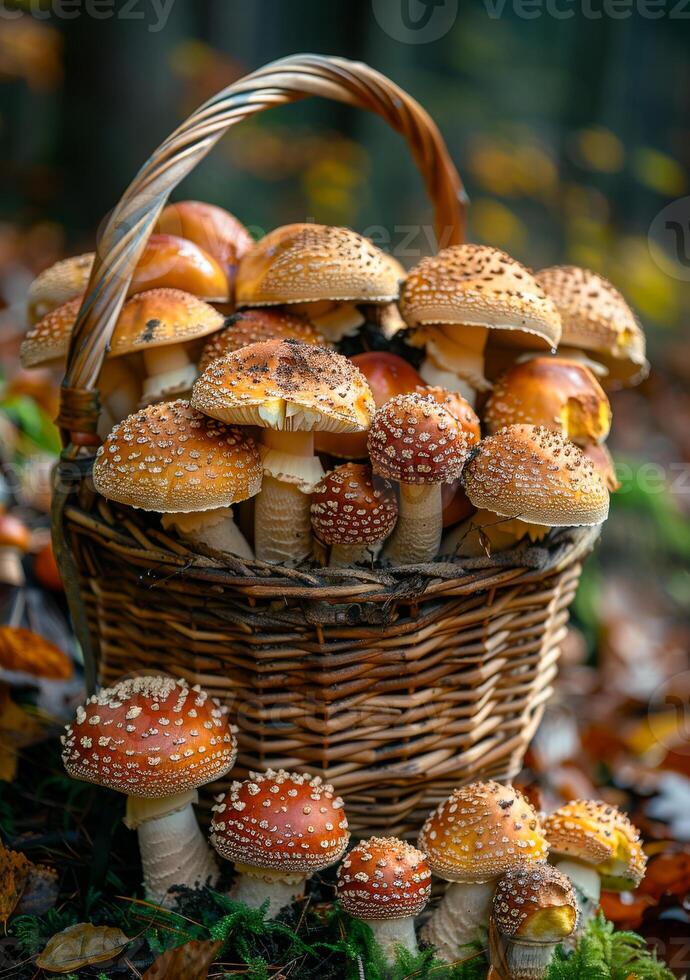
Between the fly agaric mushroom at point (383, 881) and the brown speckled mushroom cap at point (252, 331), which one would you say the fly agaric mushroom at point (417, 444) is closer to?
the brown speckled mushroom cap at point (252, 331)

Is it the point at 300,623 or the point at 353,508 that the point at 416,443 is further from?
the point at 300,623

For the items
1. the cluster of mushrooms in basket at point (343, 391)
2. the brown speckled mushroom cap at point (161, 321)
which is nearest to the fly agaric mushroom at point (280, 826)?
the cluster of mushrooms in basket at point (343, 391)

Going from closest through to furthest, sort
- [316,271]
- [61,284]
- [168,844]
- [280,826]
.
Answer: [280,826] → [168,844] → [316,271] → [61,284]

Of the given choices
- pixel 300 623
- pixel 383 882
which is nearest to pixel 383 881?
pixel 383 882

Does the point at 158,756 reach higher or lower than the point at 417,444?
lower

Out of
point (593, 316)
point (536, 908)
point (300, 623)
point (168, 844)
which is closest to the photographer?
point (536, 908)

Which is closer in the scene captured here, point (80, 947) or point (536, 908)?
point (536, 908)

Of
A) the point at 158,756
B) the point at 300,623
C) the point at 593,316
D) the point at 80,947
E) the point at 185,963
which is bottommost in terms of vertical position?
the point at 80,947

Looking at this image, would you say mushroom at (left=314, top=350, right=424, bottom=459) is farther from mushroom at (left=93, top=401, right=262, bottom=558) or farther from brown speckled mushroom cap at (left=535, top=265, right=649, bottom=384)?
brown speckled mushroom cap at (left=535, top=265, right=649, bottom=384)
